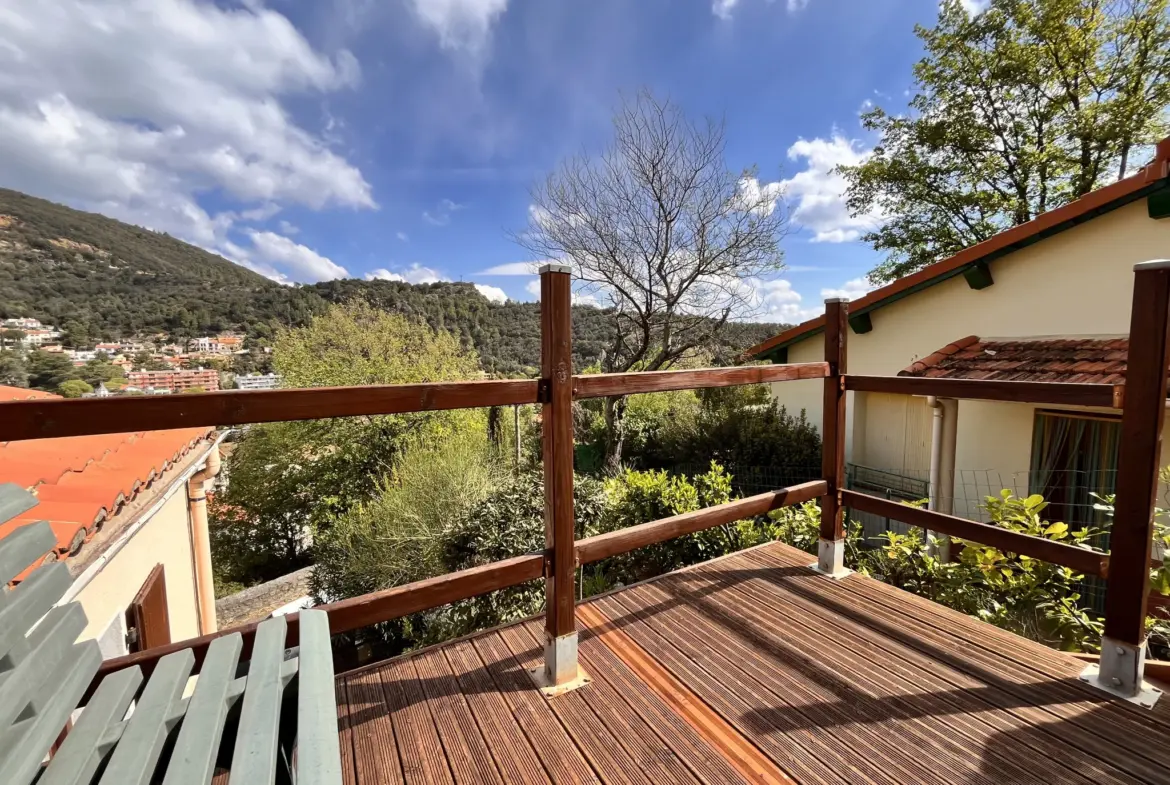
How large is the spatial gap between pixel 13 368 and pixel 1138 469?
1147 centimetres

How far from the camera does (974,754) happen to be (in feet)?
4.58

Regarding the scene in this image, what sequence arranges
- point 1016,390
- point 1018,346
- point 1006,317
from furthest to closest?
point 1006,317 < point 1018,346 < point 1016,390

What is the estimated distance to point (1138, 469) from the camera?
1.51m

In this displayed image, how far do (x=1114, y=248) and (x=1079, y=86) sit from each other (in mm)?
8795

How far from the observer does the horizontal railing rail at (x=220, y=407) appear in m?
0.99

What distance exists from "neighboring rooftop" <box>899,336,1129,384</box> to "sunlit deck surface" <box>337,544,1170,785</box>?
288cm

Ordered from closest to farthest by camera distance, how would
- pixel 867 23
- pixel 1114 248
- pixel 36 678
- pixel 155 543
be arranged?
pixel 36 678
pixel 155 543
pixel 1114 248
pixel 867 23

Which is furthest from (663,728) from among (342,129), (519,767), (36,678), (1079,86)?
(342,129)

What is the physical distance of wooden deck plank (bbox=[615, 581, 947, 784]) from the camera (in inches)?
54.3

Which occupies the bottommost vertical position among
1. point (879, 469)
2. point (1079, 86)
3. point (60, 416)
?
point (879, 469)

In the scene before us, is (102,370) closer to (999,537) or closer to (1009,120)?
(999,537)

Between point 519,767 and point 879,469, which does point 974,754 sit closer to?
point 519,767

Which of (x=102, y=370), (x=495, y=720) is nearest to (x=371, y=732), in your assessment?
(x=495, y=720)

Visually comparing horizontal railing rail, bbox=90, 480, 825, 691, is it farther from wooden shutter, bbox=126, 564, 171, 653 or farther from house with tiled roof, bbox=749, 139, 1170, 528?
house with tiled roof, bbox=749, 139, 1170, 528
